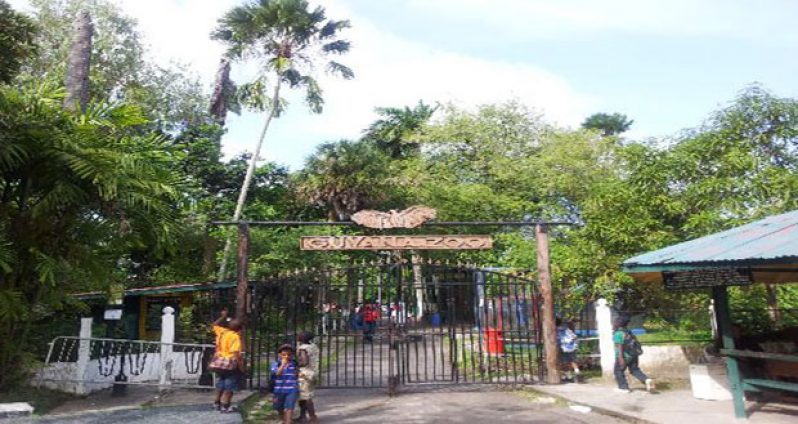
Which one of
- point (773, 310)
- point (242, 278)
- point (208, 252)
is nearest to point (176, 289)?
point (242, 278)

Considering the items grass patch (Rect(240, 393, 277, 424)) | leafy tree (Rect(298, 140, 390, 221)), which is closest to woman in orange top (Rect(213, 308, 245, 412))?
grass patch (Rect(240, 393, 277, 424))

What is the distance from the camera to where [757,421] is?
22.5 ft

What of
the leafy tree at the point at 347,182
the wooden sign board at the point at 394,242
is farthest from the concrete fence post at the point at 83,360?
the leafy tree at the point at 347,182

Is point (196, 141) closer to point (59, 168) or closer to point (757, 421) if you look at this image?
point (59, 168)

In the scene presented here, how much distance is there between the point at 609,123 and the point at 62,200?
4590 cm

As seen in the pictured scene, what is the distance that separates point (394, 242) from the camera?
9820 mm

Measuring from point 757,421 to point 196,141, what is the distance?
2009cm

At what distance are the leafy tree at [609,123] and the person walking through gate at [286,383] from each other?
43.2 metres

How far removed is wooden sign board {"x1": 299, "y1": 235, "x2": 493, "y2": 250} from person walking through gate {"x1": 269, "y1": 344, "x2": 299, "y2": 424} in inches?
112

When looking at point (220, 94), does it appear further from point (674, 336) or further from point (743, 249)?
point (743, 249)

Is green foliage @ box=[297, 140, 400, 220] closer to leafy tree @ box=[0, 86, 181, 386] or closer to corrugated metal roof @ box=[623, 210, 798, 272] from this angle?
leafy tree @ box=[0, 86, 181, 386]

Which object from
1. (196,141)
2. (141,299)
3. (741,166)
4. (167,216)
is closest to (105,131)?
(167,216)

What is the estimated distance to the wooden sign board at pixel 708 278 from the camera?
718cm

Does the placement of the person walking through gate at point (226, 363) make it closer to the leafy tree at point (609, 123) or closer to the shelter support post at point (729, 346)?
the shelter support post at point (729, 346)
